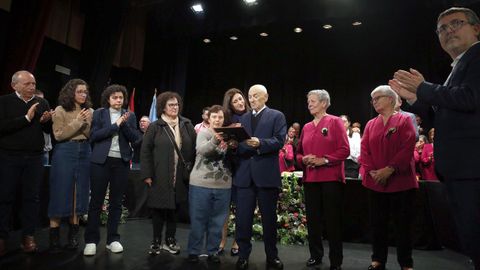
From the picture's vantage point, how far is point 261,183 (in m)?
2.75

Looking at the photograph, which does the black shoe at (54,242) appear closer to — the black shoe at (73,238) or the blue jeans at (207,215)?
the black shoe at (73,238)

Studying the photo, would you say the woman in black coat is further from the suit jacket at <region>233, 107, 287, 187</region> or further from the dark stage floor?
the suit jacket at <region>233, 107, 287, 187</region>

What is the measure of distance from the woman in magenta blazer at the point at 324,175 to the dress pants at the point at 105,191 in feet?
5.57

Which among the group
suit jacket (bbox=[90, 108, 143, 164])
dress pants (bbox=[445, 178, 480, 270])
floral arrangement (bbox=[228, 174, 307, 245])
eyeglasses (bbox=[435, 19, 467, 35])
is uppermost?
eyeglasses (bbox=[435, 19, 467, 35])

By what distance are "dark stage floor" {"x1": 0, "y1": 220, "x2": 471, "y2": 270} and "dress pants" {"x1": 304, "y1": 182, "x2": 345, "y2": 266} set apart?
0.22 metres

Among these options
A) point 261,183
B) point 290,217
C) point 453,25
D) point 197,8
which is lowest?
point 290,217

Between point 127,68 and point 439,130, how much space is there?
333 inches

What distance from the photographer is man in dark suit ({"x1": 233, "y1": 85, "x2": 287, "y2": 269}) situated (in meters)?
2.77

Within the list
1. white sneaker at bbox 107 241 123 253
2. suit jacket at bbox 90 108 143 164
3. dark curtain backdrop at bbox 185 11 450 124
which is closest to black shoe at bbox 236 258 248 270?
white sneaker at bbox 107 241 123 253

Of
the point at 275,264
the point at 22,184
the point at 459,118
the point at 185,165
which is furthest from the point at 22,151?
the point at 459,118

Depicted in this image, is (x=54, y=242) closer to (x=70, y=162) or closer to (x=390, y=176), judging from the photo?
(x=70, y=162)

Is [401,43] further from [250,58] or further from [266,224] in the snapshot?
[266,224]

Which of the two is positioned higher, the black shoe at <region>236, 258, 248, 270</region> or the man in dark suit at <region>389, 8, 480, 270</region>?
the man in dark suit at <region>389, 8, 480, 270</region>

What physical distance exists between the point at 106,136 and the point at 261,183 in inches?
57.7
